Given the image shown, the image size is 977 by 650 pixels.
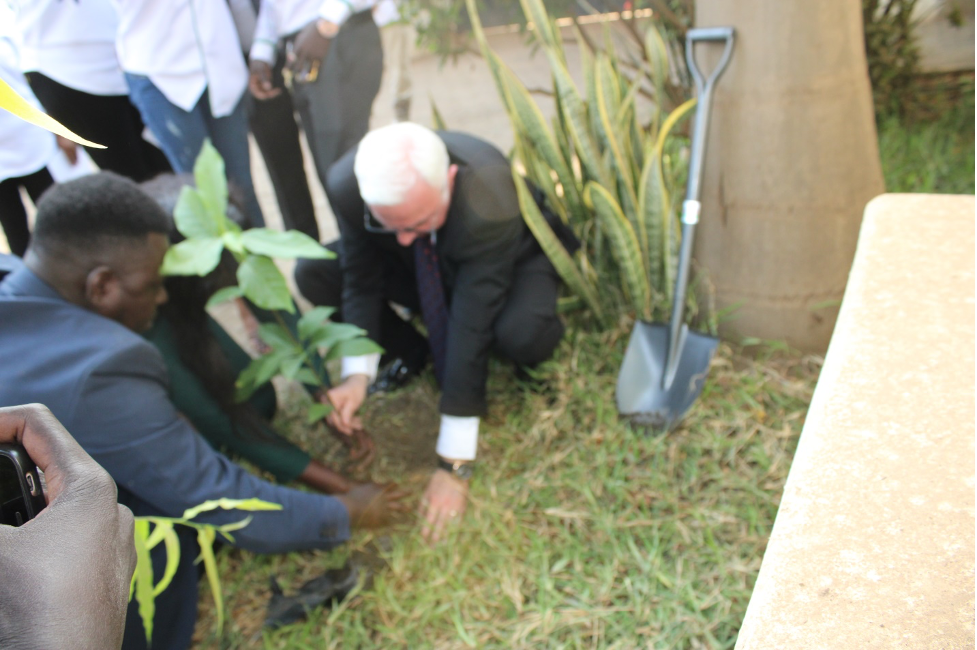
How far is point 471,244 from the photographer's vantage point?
184 cm

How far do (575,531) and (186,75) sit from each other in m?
1.61

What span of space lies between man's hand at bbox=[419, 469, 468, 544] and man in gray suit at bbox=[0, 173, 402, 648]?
1.04 feet

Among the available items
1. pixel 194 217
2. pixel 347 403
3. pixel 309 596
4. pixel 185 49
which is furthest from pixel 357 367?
pixel 185 49

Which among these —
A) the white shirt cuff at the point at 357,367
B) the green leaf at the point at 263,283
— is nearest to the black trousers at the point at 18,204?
the green leaf at the point at 263,283

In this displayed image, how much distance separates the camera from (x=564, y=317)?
7.66 ft

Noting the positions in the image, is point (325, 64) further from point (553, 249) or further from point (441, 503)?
point (441, 503)

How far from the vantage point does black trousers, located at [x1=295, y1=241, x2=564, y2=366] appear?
6.57ft

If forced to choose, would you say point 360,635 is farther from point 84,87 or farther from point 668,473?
point 84,87

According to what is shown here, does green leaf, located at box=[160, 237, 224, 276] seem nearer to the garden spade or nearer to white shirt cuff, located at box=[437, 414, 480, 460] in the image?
white shirt cuff, located at box=[437, 414, 480, 460]

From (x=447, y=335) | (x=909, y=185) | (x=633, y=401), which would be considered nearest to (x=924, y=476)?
(x=633, y=401)

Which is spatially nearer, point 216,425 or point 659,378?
point 216,425

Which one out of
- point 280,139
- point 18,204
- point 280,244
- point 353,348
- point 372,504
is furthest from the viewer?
point 280,139

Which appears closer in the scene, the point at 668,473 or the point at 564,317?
the point at 668,473

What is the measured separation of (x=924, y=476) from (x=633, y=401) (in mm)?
1149
